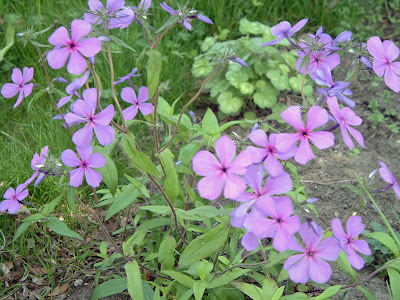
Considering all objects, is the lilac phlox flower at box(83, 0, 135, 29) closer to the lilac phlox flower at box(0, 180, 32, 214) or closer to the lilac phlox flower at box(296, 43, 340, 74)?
the lilac phlox flower at box(296, 43, 340, 74)

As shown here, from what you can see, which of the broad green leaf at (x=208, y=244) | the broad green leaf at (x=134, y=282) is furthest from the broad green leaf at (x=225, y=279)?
the broad green leaf at (x=134, y=282)

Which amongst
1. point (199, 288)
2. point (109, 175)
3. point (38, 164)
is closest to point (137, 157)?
point (109, 175)

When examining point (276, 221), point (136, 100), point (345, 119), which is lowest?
point (136, 100)

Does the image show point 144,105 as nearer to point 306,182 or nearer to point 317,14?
point 306,182

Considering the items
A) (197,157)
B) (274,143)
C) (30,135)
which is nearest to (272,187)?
(274,143)

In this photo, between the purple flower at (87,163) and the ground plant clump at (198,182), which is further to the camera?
the purple flower at (87,163)

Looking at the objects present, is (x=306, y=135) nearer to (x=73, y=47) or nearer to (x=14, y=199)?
(x=73, y=47)

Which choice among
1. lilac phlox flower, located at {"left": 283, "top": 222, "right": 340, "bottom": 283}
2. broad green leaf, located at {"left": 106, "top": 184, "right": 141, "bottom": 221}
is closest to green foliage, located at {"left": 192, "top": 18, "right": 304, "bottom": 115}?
broad green leaf, located at {"left": 106, "top": 184, "right": 141, "bottom": 221}

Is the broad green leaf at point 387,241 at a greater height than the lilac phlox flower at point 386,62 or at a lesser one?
lesser

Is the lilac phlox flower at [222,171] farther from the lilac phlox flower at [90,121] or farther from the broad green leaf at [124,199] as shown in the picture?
the broad green leaf at [124,199]
